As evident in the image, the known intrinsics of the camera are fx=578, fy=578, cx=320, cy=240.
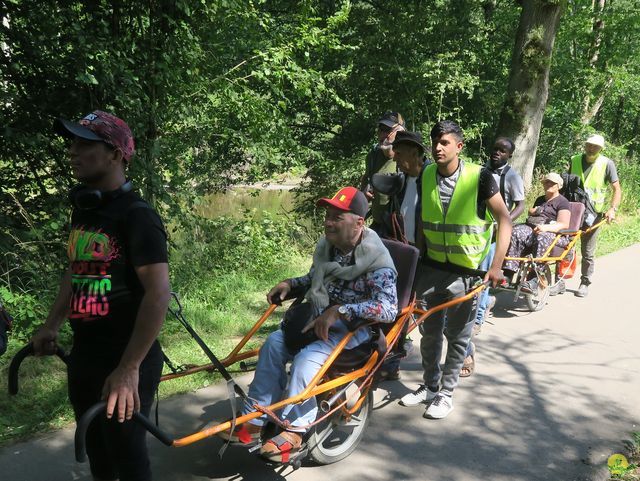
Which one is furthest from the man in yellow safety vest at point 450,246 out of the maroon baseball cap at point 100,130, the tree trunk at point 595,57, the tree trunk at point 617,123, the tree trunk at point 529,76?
the tree trunk at point 617,123

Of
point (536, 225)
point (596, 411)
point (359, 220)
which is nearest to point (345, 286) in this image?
point (359, 220)

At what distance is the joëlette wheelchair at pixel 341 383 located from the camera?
2938 mm

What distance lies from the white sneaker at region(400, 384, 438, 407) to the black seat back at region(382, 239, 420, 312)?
0.99m

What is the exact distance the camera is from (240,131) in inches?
310

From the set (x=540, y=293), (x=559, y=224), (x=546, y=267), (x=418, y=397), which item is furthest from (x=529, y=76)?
(x=418, y=397)

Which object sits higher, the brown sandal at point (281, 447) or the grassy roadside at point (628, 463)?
the brown sandal at point (281, 447)

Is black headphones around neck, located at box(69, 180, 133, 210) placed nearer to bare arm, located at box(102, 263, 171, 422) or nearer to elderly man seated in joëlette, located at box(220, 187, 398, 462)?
bare arm, located at box(102, 263, 171, 422)

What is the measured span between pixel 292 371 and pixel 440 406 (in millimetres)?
1540

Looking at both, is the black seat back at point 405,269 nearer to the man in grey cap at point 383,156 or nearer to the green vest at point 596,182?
the man in grey cap at point 383,156

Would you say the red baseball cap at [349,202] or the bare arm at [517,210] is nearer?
the red baseball cap at [349,202]

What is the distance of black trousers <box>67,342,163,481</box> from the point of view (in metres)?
2.35

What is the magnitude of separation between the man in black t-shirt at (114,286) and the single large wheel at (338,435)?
119 cm

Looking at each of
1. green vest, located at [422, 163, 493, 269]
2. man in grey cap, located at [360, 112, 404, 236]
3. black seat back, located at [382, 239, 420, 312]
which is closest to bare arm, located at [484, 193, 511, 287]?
green vest, located at [422, 163, 493, 269]

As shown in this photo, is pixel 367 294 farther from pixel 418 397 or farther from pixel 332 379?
pixel 418 397
